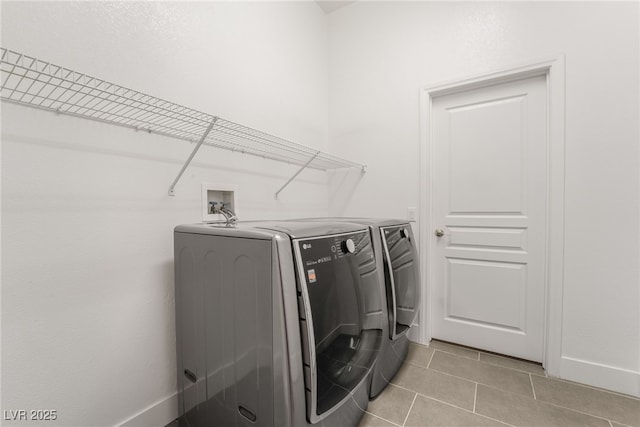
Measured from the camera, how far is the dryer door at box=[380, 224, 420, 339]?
148cm

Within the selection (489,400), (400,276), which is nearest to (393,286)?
(400,276)

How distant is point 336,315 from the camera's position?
1.00 metres

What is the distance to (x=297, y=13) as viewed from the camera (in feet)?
7.26

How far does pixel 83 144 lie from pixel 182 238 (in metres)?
0.53

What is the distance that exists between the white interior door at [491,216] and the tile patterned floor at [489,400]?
0.94ft

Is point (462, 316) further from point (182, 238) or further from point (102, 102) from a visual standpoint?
point (102, 102)

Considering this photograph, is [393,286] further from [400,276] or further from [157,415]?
[157,415]

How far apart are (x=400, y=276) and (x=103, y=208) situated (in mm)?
1537

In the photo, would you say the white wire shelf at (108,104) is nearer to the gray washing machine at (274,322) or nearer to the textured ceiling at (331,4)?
the gray washing machine at (274,322)

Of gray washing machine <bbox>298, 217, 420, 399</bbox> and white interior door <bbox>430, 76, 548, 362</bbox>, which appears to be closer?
gray washing machine <bbox>298, 217, 420, 399</bbox>

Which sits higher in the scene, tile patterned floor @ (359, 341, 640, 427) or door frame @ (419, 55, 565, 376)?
door frame @ (419, 55, 565, 376)

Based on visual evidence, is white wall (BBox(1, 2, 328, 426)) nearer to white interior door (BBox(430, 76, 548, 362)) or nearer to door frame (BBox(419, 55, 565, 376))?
white interior door (BBox(430, 76, 548, 362))

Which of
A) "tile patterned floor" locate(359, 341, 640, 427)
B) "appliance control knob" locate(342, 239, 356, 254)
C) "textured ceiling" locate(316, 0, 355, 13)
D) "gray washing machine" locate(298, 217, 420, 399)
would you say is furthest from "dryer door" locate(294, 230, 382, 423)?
"textured ceiling" locate(316, 0, 355, 13)

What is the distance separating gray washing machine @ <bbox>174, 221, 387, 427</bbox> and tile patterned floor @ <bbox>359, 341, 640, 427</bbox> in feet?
1.18
